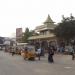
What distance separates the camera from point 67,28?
60938mm

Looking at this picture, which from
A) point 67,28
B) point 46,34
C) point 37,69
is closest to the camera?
point 37,69

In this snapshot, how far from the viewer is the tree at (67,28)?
199ft

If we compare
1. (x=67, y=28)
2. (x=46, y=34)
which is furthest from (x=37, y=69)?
(x=46, y=34)

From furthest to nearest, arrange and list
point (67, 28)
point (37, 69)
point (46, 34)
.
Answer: point (46, 34) → point (67, 28) → point (37, 69)

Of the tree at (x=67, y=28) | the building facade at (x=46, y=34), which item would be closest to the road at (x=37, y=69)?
the tree at (x=67, y=28)

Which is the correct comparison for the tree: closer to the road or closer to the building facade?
the building facade

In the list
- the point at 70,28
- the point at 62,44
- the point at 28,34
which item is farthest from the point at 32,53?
the point at 28,34

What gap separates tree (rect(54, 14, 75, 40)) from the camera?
6076cm

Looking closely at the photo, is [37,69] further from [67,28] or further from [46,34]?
[46,34]

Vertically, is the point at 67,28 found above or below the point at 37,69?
above

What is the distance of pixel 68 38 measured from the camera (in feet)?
206

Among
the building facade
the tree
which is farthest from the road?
the building facade

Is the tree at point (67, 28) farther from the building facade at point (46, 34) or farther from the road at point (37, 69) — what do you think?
the road at point (37, 69)

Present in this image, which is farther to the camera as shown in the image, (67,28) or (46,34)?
(46,34)
